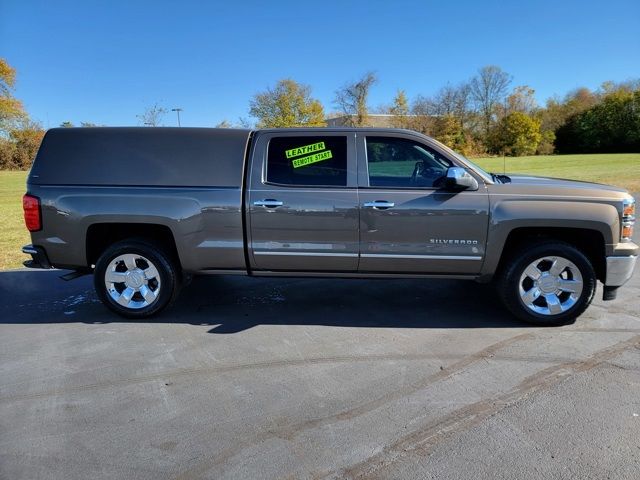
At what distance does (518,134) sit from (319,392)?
74623mm

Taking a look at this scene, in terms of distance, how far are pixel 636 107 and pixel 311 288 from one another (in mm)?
81039

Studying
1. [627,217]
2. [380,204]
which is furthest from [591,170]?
[380,204]

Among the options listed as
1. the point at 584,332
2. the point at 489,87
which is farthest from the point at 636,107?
the point at 584,332

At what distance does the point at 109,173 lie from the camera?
15.5 ft

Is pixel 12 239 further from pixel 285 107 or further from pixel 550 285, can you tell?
pixel 285 107

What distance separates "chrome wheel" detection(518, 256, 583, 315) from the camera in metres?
4.51

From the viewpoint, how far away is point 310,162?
4695mm

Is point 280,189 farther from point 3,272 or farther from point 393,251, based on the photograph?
point 3,272

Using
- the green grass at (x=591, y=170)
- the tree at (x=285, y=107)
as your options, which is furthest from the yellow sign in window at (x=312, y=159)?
the tree at (x=285, y=107)

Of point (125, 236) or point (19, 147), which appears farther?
point (19, 147)

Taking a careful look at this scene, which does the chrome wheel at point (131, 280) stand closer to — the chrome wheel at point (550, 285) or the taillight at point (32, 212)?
the taillight at point (32, 212)

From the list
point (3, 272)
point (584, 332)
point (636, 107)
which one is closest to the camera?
point (584, 332)

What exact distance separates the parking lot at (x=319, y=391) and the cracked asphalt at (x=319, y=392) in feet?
0.04

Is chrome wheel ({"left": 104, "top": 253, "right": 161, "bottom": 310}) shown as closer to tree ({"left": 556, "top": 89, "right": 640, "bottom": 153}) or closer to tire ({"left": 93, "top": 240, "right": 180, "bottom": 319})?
tire ({"left": 93, "top": 240, "right": 180, "bottom": 319})
